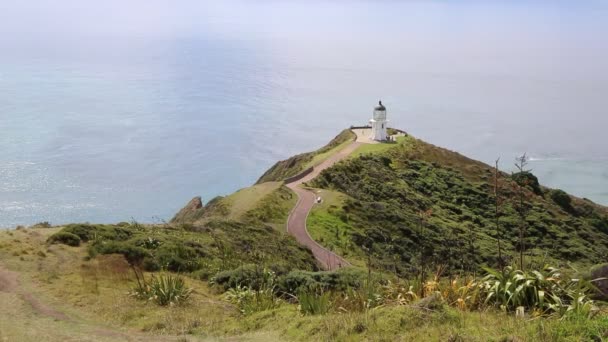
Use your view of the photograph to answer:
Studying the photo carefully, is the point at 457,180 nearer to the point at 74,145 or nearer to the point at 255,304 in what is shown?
the point at 255,304

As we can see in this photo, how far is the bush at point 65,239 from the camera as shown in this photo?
18.2m

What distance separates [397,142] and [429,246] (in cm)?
3044

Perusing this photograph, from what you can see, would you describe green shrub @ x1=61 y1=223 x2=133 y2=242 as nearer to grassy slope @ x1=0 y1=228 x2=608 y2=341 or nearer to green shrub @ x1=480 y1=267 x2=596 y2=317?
grassy slope @ x1=0 y1=228 x2=608 y2=341

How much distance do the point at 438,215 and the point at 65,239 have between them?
98.7 feet

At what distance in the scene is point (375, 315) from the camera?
954cm

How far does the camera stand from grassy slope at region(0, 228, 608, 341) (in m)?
8.55

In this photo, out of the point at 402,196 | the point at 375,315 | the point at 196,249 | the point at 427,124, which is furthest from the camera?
the point at 427,124

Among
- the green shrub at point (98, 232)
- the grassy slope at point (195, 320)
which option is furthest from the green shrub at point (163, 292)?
the green shrub at point (98, 232)

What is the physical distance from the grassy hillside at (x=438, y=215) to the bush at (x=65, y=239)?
12.9 metres

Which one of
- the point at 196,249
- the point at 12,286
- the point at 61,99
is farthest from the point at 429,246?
the point at 61,99

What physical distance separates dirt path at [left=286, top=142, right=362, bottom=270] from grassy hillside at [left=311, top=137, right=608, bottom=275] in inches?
36.8

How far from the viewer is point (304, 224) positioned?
32.4 meters

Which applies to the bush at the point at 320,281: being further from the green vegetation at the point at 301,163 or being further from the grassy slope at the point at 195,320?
the green vegetation at the point at 301,163

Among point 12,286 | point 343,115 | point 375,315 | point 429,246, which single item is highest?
point 343,115
